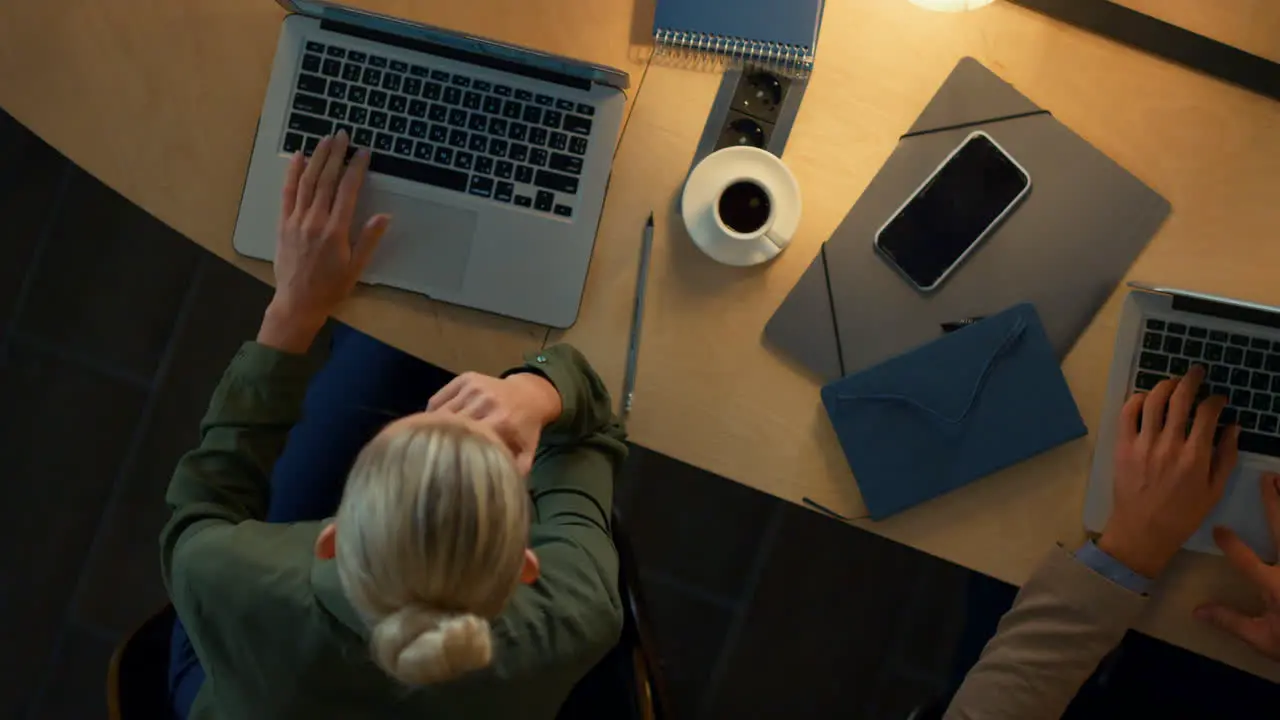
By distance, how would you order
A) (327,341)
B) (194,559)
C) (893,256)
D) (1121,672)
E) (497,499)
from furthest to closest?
(327,341) < (1121,672) < (893,256) < (194,559) < (497,499)

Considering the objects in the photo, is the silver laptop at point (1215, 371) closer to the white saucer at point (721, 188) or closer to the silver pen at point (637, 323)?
the white saucer at point (721, 188)

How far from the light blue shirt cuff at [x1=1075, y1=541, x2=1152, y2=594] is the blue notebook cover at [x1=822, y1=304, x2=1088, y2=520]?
11cm

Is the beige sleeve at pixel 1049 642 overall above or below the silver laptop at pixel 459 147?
below

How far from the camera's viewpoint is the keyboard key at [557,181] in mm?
915

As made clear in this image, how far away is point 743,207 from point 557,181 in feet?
0.59

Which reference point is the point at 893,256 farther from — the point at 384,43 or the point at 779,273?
the point at 384,43

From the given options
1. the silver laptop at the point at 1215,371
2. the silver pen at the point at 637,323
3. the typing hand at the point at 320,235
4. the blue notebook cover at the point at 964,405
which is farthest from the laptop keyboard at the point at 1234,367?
the typing hand at the point at 320,235

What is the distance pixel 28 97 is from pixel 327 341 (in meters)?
0.61

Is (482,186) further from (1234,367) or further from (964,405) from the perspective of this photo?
(1234,367)

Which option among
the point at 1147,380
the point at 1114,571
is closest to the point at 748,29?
the point at 1147,380

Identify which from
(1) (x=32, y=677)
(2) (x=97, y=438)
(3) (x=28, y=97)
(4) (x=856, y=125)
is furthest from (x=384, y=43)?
(1) (x=32, y=677)

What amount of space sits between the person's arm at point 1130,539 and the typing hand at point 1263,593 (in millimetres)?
34

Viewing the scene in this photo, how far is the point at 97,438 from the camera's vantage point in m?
1.57

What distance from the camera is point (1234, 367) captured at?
3.01ft
